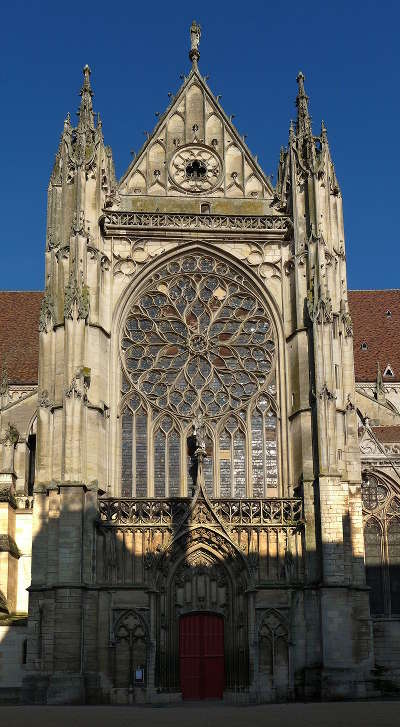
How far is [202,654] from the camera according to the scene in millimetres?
24812

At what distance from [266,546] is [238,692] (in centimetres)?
352

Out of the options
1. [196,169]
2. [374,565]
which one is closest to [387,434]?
[374,565]

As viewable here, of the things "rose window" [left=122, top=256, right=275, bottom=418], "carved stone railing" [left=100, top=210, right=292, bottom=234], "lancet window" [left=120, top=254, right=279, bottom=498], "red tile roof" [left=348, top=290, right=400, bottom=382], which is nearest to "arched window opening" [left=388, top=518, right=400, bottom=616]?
"lancet window" [left=120, top=254, right=279, bottom=498]

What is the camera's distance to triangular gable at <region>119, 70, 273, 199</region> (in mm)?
29906

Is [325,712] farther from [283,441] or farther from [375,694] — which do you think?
[283,441]

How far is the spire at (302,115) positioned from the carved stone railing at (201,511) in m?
10.7

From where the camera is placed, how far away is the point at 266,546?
2522 cm

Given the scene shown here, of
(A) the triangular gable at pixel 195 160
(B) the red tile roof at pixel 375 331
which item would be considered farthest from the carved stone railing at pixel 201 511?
(B) the red tile roof at pixel 375 331

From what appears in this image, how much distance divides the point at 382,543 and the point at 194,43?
1666 cm

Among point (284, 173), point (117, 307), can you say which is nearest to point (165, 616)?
point (117, 307)

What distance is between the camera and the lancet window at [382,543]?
27547mm

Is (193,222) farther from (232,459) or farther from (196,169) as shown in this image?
(232,459)

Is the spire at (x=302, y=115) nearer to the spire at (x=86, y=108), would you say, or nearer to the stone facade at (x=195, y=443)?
the stone facade at (x=195, y=443)

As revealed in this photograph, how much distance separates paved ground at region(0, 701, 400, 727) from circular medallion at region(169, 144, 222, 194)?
15.4m
